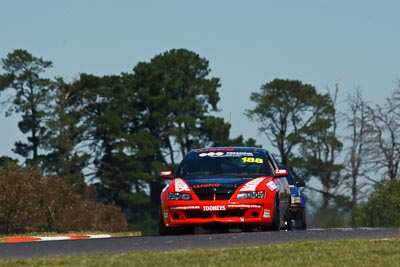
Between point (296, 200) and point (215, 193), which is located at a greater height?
point (296, 200)

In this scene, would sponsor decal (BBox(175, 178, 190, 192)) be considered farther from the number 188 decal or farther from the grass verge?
the grass verge

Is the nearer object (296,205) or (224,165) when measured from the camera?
(224,165)

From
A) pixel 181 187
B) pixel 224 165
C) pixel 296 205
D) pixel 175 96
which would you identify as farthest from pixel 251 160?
pixel 175 96

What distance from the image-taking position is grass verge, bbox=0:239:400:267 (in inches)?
566

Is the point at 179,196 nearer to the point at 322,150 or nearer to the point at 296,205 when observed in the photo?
the point at 296,205

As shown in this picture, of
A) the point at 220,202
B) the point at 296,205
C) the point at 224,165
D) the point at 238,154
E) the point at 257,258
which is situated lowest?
the point at 257,258

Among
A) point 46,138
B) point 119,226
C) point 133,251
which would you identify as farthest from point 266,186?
point 46,138

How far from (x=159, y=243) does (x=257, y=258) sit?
3.19m

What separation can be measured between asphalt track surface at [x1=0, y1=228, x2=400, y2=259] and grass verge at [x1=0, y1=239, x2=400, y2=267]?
892 mm

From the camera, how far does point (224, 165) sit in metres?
22.6

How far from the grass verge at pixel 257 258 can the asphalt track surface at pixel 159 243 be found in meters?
0.89

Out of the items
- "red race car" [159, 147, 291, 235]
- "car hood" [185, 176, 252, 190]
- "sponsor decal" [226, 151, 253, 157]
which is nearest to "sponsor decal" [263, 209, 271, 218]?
"red race car" [159, 147, 291, 235]

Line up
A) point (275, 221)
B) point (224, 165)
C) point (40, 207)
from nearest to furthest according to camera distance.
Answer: point (275, 221) < point (224, 165) < point (40, 207)

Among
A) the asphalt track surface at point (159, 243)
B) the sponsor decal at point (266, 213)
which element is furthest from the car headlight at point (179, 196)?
the asphalt track surface at point (159, 243)
